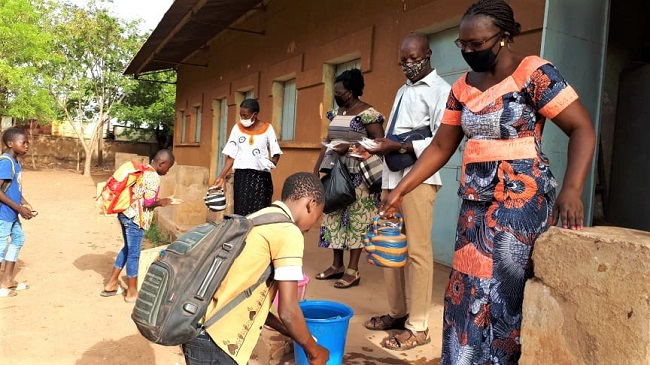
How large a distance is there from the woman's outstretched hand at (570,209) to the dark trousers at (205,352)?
1275 mm

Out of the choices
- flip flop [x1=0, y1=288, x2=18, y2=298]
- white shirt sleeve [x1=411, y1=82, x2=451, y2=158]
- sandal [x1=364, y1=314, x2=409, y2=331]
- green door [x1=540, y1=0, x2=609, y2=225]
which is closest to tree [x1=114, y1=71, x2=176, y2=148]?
flip flop [x1=0, y1=288, x2=18, y2=298]

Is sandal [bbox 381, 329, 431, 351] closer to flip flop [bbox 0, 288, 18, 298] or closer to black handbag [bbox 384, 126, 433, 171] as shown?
black handbag [bbox 384, 126, 433, 171]

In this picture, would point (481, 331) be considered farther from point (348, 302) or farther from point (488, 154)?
point (348, 302)

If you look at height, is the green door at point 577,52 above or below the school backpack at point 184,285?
above

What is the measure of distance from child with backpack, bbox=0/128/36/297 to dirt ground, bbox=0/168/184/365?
0.81ft

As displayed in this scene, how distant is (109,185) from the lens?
14.4ft

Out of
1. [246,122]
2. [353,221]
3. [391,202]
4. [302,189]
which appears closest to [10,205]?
[246,122]

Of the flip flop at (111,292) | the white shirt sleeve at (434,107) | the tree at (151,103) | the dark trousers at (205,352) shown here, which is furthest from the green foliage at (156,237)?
the tree at (151,103)

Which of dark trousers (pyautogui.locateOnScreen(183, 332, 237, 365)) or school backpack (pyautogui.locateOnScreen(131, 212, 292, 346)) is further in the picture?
dark trousers (pyautogui.locateOnScreen(183, 332, 237, 365))

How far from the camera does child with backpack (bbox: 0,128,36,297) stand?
4.45 m

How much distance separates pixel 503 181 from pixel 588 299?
461 mm

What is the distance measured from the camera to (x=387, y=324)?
10.2ft

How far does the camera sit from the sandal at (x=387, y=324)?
3.11 meters

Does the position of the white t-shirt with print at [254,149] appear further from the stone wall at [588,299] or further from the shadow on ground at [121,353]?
the stone wall at [588,299]
